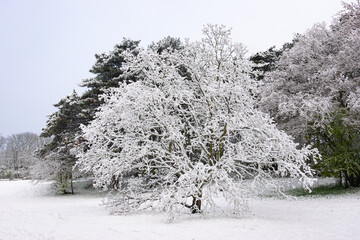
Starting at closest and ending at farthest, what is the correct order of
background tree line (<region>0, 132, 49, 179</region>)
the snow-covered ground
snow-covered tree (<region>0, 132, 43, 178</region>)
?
1. the snow-covered ground
2. background tree line (<region>0, 132, 49, 179</region>)
3. snow-covered tree (<region>0, 132, 43, 178</region>)

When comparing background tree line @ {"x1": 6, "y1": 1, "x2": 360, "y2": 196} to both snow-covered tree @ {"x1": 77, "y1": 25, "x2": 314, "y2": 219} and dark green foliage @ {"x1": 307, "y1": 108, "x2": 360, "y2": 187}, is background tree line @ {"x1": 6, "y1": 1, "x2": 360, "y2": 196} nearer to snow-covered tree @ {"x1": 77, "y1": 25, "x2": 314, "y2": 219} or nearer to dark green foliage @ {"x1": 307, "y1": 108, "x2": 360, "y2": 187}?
dark green foliage @ {"x1": 307, "y1": 108, "x2": 360, "y2": 187}

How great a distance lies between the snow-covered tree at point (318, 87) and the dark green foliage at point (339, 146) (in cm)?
5

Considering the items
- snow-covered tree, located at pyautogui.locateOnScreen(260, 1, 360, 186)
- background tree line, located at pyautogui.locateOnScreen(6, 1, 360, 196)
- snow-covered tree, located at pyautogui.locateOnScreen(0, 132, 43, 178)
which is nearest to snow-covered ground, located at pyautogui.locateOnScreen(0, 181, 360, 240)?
background tree line, located at pyautogui.locateOnScreen(6, 1, 360, 196)

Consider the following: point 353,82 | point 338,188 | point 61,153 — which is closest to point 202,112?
point 353,82

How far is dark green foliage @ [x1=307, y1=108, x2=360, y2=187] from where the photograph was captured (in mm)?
13281

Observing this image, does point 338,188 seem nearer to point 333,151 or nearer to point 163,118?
point 333,151

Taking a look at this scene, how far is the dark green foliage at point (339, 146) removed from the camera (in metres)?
13.3

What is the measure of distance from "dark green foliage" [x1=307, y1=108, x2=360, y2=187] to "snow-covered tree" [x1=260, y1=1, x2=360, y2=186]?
0.05m

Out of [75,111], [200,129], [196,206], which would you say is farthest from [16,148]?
[196,206]

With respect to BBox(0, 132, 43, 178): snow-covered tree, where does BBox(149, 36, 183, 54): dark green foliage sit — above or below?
above

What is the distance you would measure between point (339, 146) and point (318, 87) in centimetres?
394

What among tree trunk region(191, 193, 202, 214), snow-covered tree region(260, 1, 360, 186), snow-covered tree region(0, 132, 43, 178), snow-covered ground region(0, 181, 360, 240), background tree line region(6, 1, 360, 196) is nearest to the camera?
snow-covered ground region(0, 181, 360, 240)

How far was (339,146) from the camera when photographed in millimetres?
13930

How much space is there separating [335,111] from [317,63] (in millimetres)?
3212
